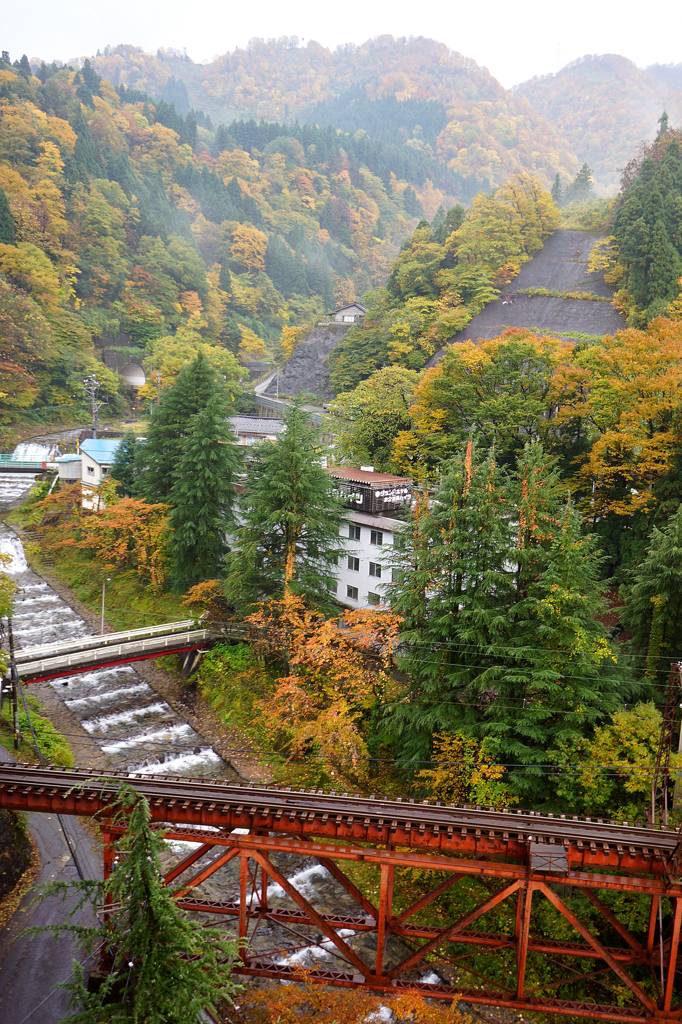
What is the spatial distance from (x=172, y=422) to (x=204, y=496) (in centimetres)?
589

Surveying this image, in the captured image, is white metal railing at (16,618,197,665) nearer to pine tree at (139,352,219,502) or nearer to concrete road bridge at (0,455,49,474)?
pine tree at (139,352,219,502)

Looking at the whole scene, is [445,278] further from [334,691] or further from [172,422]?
[334,691]

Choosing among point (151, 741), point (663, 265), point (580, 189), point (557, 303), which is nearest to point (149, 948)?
point (151, 741)

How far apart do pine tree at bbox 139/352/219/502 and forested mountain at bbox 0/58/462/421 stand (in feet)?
92.1

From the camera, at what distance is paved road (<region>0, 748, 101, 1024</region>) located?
574 inches

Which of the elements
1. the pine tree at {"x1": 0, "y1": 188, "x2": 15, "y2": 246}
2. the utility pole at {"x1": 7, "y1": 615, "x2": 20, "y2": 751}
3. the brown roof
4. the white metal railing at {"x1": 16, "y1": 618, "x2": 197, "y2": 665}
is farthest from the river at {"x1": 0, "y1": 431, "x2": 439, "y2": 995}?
the pine tree at {"x1": 0, "y1": 188, "x2": 15, "y2": 246}

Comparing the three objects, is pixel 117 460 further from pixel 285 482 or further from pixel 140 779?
pixel 140 779

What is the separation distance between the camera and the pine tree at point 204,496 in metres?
32.1

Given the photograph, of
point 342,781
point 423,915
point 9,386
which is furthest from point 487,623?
point 9,386

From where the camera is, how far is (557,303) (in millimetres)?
52312

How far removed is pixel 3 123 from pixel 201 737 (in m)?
74.4

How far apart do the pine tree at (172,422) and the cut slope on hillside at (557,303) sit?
58.9 ft

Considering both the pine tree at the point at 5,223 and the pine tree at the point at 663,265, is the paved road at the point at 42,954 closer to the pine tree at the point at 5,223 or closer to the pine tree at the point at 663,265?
the pine tree at the point at 663,265

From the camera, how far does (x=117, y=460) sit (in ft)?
134
